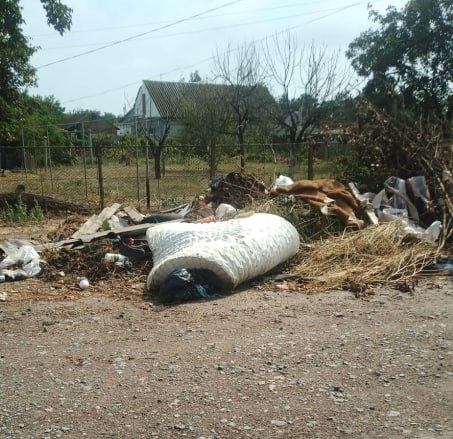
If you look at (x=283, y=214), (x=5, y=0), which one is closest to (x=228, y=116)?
(x=5, y=0)

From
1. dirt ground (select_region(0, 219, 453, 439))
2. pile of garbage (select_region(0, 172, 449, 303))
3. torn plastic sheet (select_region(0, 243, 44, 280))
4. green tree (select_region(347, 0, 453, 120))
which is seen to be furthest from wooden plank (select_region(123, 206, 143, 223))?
green tree (select_region(347, 0, 453, 120))

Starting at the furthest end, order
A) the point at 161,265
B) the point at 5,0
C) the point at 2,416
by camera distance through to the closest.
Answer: the point at 5,0
the point at 161,265
the point at 2,416

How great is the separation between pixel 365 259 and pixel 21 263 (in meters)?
4.33

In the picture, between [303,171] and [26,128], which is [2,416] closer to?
[303,171]

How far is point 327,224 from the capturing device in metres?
7.20

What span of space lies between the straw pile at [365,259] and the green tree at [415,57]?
18.0 m

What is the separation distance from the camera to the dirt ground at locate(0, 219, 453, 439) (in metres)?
2.81

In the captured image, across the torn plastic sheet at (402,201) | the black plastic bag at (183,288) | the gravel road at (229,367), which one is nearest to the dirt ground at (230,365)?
the gravel road at (229,367)

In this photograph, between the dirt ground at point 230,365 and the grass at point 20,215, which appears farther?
the grass at point 20,215

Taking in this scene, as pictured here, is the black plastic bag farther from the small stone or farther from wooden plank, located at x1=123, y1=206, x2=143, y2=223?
wooden plank, located at x1=123, y1=206, x2=143, y2=223

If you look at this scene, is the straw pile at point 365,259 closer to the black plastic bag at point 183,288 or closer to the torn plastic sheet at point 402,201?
the torn plastic sheet at point 402,201

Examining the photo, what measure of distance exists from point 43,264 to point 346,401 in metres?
4.47

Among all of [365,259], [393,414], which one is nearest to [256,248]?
[365,259]

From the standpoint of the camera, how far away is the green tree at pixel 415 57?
2333cm
